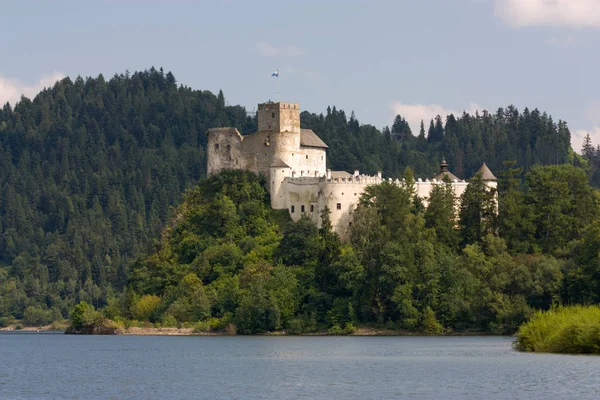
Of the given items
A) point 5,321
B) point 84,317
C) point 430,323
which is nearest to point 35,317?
point 5,321

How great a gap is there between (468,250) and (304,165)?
16379 mm

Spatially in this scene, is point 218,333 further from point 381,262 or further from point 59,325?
point 59,325

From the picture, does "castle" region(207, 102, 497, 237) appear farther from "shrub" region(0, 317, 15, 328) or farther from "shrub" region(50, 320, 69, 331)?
"shrub" region(0, 317, 15, 328)

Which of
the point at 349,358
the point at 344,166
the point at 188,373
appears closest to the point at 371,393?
the point at 188,373

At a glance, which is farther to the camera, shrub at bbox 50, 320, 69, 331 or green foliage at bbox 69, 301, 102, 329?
shrub at bbox 50, 320, 69, 331

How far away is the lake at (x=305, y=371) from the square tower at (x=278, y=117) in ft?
71.7

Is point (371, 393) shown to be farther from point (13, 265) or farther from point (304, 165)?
point (13, 265)

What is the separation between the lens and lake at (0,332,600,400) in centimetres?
4647

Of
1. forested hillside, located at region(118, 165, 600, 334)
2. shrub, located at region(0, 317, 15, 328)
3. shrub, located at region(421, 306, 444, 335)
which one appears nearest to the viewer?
forested hillside, located at region(118, 165, 600, 334)

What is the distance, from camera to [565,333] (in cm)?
5725

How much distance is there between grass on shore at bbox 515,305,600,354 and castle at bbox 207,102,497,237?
1271 inches

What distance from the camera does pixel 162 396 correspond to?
46719mm

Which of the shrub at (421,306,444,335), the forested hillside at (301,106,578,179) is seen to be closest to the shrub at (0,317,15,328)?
the forested hillside at (301,106,578,179)

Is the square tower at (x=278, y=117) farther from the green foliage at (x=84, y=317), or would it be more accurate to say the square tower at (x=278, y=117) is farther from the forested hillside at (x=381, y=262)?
the green foliage at (x=84, y=317)
